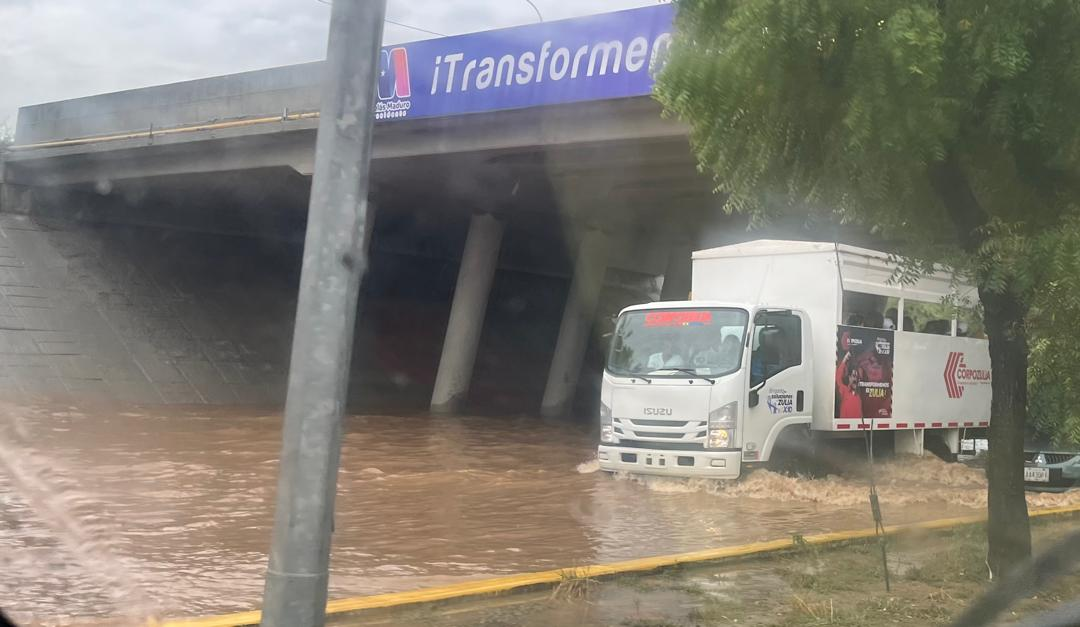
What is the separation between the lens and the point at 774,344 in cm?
1347

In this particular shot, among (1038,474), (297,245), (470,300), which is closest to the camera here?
(1038,474)

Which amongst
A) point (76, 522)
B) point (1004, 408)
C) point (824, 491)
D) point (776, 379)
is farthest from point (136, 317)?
point (1004, 408)

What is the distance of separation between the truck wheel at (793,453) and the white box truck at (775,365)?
32 mm

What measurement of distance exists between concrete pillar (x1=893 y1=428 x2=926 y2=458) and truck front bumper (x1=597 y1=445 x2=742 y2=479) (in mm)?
5087

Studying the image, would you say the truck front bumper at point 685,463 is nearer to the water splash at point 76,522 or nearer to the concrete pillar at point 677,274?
the water splash at point 76,522

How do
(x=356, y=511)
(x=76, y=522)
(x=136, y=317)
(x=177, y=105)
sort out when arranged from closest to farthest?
(x=76, y=522) < (x=356, y=511) < (x=177, y=105) < (x=136, y=317)

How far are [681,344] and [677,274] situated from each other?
2257cm

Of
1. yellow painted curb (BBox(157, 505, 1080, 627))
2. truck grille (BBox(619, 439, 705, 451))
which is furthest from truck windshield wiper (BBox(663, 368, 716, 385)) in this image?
yellow painted curb (BBox(157, 505, 1080, 627))

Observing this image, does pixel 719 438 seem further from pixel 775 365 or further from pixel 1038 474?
pixel 1038 474

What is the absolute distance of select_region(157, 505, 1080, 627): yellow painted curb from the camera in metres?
5.83

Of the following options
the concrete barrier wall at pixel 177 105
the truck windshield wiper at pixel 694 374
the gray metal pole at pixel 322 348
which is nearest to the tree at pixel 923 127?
the gray metal pole at pixel 322 348

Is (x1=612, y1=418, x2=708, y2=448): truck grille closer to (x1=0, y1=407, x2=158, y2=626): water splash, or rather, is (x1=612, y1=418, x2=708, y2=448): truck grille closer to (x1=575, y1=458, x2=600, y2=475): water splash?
(x1=575, y1=458, x2=600, y2=475): water splash

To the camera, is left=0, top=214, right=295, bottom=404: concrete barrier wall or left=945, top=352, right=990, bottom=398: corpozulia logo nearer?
left=945, top=352, right=990, bottom=398: corpozulia logo

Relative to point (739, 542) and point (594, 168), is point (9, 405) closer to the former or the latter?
point (594, 168)
